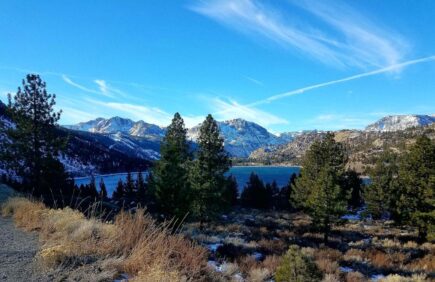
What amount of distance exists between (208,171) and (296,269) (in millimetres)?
19194

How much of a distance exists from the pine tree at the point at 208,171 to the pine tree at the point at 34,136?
444 inches

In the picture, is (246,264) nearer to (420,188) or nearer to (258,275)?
(258,275)

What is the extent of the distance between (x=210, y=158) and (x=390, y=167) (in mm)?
29641

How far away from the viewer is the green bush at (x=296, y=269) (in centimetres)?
978

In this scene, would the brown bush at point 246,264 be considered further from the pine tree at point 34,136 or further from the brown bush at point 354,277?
the pine tree at point 34,136

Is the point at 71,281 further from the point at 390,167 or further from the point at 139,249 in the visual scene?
the point at 390,167

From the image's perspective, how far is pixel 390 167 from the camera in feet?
151

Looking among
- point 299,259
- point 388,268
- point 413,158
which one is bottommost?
point 388,268

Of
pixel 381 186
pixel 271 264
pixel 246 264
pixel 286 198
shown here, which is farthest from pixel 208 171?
pixel 286 198

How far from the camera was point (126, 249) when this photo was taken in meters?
5.99

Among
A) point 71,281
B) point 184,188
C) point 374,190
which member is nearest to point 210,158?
point 184,188

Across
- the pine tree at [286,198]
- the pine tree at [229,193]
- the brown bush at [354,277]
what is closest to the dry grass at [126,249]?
the brown bush at [354,277]

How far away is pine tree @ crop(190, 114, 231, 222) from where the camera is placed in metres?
28.4

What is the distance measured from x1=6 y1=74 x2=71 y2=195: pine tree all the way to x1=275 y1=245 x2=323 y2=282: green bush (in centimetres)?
1630
